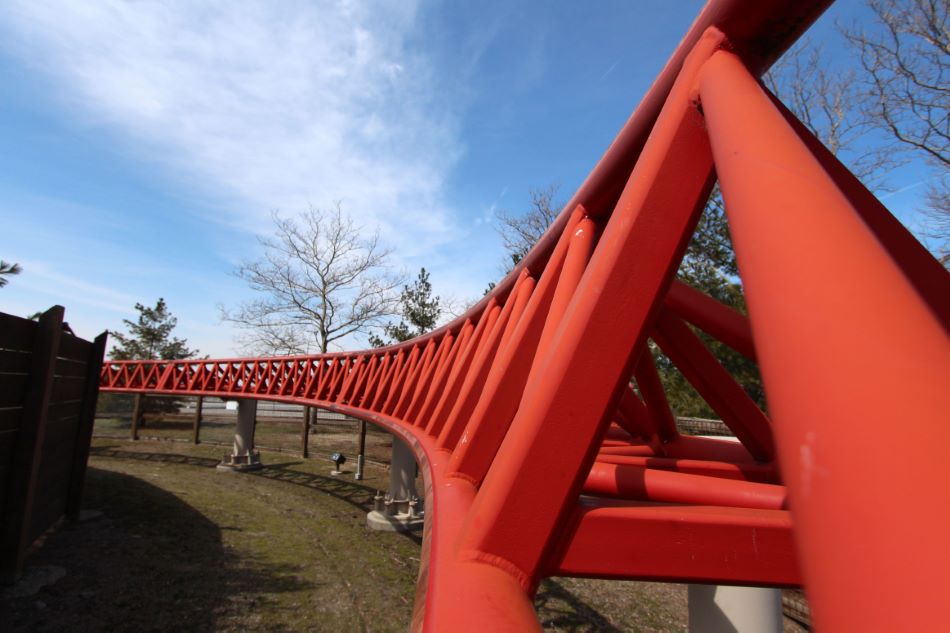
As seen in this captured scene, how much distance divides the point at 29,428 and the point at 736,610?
8.19 m

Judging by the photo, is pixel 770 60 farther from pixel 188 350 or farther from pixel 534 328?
pixel 188 350

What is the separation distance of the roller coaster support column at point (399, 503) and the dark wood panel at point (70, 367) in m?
6.81

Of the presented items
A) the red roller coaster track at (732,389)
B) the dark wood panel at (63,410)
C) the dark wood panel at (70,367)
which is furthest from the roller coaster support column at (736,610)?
the dark wood panel at (70,367)

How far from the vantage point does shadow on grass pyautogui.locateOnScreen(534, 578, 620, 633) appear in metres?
7.91

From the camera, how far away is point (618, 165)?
2.34 m

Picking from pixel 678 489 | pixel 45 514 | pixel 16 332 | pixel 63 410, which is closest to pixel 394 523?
pixel 45 514

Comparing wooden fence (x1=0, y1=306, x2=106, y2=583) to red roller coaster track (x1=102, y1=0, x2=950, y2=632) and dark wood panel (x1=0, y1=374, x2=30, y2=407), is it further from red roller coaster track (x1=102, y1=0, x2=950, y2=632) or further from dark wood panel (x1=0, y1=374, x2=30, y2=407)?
red roller coaster track (x1=102, y1=0, x2=950, y2=632)

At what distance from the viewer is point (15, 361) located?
587cm

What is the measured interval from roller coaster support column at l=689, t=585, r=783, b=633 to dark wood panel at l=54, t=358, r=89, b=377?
9.09 meters

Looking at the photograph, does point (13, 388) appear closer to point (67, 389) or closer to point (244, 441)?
point (67, 389)

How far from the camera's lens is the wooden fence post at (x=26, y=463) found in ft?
19.0

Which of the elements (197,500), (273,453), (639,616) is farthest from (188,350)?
(639,616)

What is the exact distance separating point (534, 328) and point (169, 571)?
8408mm

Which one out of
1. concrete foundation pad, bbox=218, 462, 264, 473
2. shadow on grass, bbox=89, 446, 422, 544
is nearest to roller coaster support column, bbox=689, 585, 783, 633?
shadow on grass, bbox=89, 446, 422, 544
